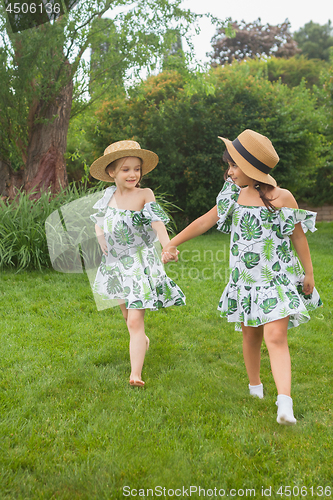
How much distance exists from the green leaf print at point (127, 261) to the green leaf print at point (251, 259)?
92 cm

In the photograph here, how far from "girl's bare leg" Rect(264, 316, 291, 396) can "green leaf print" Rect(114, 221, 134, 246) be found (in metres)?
1.22

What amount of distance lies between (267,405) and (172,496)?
39.1 inches

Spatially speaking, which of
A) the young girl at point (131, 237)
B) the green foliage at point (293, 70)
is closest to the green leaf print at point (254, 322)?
the young girl at point (131, 237)

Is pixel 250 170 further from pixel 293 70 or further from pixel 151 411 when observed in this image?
pixel 293 70

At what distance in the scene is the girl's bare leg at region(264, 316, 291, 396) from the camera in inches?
85.4

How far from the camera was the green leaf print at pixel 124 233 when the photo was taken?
9.77 ft

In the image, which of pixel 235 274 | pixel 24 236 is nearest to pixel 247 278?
pixel 235 274

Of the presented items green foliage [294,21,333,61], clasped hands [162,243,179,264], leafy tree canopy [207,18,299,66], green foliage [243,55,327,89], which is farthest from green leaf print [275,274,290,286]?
green foliage [294,21,333,61]

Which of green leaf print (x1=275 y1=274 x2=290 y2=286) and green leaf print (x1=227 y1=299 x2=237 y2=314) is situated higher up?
green leaf print (x1=275 y1=274 x2=290 y2=286)

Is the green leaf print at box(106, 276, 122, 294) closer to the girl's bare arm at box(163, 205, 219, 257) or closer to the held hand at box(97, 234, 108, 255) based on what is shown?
the held hand at box(97, 234, 108, 255)

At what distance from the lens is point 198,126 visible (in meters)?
11.9

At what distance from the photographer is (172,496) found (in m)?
1.74

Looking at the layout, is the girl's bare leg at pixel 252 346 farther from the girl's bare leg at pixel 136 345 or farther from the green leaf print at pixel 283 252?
the girl's bare leg at pixel 136 345

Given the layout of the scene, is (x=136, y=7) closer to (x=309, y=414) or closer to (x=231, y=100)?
(x=231, y=100)
